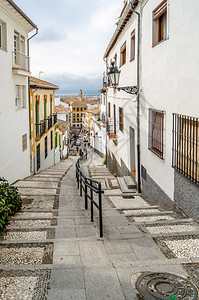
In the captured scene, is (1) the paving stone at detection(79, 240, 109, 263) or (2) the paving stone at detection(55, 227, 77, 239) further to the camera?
(2) the paving stone at detection(55, 227, 77, 239)

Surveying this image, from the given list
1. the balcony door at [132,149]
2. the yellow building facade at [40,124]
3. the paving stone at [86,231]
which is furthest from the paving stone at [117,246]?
the yellow building facade at [40,124]

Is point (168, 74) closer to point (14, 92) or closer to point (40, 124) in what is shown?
point (14, 92)

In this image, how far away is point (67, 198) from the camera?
9281mm

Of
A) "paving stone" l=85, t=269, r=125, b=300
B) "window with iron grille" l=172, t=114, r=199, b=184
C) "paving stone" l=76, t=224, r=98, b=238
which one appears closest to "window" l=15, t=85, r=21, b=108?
"window with iron grille" l=172, t=114, r=199, b=184

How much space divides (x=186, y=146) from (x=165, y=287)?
3.33m

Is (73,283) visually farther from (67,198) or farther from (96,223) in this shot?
(67,198)

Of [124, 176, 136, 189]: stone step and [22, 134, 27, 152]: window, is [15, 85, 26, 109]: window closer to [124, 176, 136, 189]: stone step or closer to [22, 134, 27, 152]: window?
[22, 134, 27, 152]: window

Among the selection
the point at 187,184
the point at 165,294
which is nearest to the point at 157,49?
the point at 187,184

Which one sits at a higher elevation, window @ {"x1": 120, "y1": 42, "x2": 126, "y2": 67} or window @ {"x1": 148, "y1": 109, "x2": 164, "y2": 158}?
window @ {"x1": 120, "y1": 42, "x2": 126, "y2": 67}

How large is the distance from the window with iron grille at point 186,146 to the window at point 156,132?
97 centimetres

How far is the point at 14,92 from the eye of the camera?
495 inches

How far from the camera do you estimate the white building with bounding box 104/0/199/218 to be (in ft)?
18.5

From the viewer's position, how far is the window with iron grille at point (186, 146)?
5.62 metres

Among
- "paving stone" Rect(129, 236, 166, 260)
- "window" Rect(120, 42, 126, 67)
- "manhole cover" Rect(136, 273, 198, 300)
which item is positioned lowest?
"manhole cover" Rect(136, 273, 198, 300)
